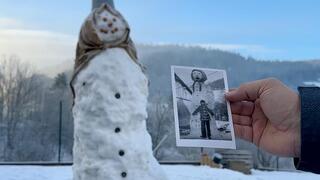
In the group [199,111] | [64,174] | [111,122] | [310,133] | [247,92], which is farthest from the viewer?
[64,174]

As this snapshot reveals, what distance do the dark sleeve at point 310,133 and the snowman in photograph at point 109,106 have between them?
1001 millimetres

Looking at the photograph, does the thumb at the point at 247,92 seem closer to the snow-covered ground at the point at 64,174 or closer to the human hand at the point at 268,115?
the human hand at the point at 268,115

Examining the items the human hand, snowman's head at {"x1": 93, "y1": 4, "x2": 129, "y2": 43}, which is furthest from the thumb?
snowman's head at {"x1": 93, "y1": 4, "x2": 129, "y2": 43}

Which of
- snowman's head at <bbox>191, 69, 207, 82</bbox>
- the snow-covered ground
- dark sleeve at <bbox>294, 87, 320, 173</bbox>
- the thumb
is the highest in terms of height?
snowman's head at <bbox>191, 69, 207, 82</bbox>

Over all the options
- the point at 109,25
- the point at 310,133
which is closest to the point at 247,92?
the point at 310,133

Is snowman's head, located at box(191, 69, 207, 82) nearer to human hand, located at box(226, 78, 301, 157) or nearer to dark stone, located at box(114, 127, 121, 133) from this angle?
human hand, located at box(226, 78, 301, 157)

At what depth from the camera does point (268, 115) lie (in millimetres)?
2045

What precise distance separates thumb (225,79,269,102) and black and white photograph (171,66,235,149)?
3cm

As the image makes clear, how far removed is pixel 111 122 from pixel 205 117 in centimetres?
65

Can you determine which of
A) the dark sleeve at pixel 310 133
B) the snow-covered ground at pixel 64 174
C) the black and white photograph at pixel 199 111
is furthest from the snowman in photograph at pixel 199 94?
the snow-covered ground at pixel 64 174

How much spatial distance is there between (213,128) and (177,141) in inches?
5.3

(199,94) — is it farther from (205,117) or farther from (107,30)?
→ (107,30)

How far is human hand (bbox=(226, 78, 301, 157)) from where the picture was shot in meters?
1.92

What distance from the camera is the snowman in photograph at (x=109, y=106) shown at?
2.50m
